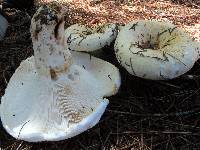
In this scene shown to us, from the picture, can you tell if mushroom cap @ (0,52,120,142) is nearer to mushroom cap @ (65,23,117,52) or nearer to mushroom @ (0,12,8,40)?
mushroom cap @ (65,23,117,52)

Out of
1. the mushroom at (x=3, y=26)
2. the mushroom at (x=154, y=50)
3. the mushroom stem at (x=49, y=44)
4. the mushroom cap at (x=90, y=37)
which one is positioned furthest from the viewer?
the mushroom at (x=3, y=26)

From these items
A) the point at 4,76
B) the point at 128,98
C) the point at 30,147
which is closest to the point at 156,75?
the point at 128,98

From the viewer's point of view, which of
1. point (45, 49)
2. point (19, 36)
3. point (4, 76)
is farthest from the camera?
point (19, 36)

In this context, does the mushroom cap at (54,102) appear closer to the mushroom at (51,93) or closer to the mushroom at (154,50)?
the mushroom at (51,93)

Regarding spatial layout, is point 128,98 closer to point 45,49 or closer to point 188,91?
point 188,91

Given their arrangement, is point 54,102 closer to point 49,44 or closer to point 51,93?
point 51,93

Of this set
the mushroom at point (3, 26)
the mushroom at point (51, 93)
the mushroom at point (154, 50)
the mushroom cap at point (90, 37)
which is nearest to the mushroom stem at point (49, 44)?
the mushroom at point (51, 93)

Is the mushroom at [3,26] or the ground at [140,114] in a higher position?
the mushroom at [3,26]
